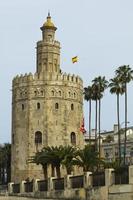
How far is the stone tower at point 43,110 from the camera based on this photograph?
75688 mm

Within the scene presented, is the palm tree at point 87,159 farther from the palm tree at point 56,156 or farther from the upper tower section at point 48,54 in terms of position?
the upper tower section at point 48,54

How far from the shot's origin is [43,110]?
76250 millimetres

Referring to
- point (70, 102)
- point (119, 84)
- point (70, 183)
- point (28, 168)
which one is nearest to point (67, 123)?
point (70, 102)

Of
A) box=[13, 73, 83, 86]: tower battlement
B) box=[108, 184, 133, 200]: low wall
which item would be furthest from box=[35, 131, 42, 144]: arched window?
box=[108, 184, 133, 200]: low wall

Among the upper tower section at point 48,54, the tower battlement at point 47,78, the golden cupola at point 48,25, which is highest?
the golden cupola at point 48,25

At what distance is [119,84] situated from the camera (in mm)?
64750

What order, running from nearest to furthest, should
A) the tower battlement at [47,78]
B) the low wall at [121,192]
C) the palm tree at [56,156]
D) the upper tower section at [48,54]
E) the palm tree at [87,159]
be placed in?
the low wall at [121,192]
the palm tree at [87,159]
the palm tree at [56,156]
the tower battlement at [47,78]
the upper tower section at [48,54]

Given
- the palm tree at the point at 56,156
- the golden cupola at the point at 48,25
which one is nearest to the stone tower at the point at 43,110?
the golden cupola at the point at 48,25

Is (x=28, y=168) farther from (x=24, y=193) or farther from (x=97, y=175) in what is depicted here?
(x=97, y=175)

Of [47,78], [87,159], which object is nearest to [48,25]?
[47,78]

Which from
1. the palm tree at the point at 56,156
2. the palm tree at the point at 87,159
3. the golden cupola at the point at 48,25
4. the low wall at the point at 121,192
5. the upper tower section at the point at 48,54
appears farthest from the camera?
the golden cupola at the point at 48,25

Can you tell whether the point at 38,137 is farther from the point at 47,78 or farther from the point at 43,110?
the point at 47,78

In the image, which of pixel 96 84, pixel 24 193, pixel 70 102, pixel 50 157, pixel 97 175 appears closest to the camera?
pixel 97 175

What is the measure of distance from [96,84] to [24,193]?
2578 centimetres
